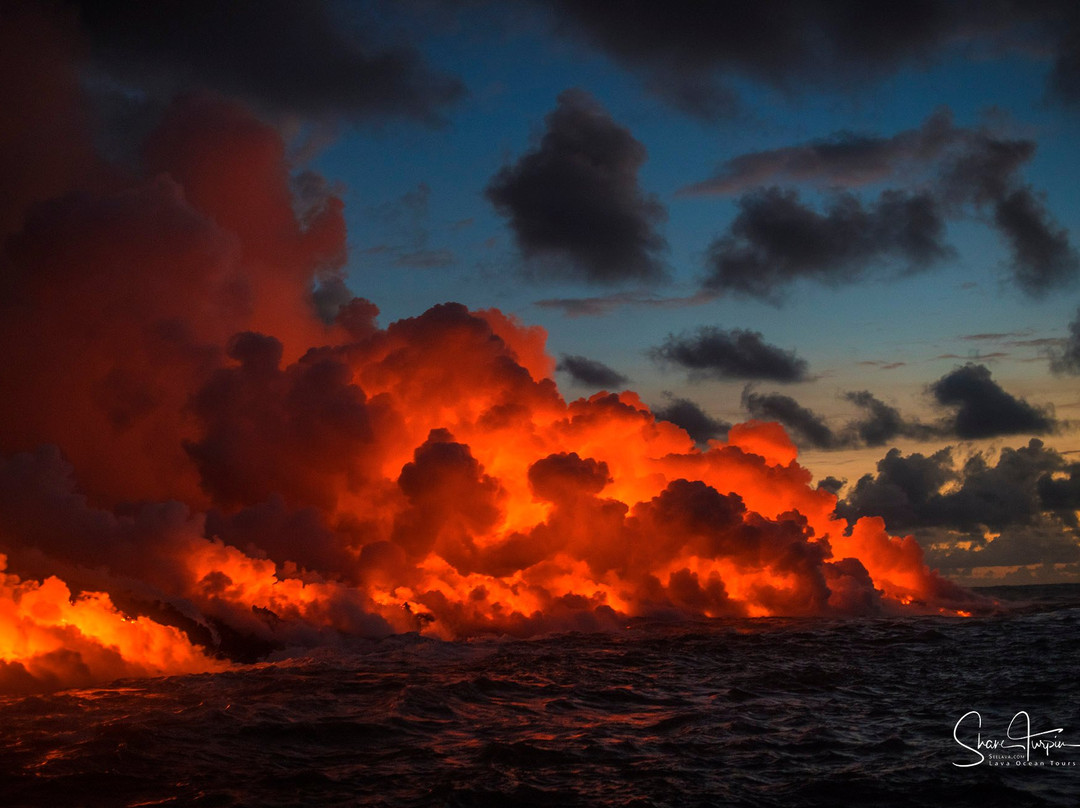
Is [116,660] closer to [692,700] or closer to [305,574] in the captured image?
[305,574]

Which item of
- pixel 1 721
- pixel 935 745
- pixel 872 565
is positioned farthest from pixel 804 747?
pixel 872 565

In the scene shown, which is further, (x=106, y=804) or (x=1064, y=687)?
(x=1064, y=687)

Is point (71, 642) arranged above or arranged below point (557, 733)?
above

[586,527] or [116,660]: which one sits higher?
[586,527]

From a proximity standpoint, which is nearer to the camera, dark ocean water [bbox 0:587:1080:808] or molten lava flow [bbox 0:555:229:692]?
dark ocean water [bbox 0:587:1080:808]

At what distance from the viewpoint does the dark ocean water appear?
24469mm

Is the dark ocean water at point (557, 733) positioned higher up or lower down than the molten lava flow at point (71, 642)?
lower down

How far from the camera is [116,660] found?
47.2 m

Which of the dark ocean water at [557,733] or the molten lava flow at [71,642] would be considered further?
the molten lava flow at [71,642]

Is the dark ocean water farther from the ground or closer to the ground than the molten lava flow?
closer to the ground

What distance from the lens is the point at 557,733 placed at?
32.9m

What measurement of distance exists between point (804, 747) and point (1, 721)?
1162 inches

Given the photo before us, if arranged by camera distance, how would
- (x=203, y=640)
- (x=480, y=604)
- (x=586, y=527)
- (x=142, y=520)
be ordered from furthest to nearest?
(x=586, y=527), (x=480, y=604), (x=142, y=520), (x=203, y=640)

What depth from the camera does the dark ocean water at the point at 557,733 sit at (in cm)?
2447
